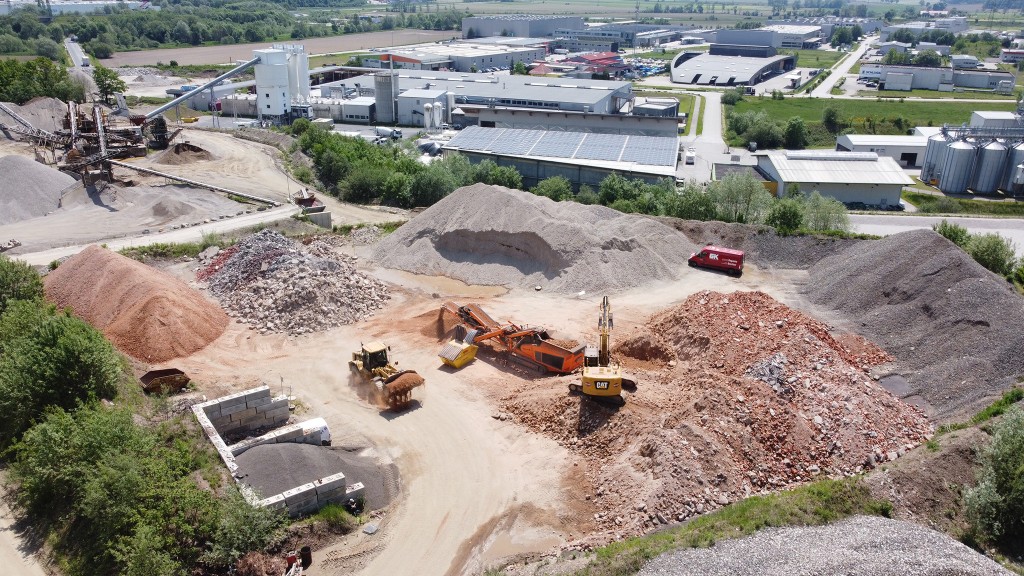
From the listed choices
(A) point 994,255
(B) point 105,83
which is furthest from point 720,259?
(B) point 105,83

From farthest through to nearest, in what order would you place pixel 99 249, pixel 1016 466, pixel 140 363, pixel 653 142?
pixel 653 142, pixel 99 249, pixel 140 363, pixel 1016 466

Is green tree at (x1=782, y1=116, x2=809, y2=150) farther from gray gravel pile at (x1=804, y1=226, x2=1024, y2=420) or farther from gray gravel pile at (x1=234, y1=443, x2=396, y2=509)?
gray gravel pile at (x1=234, y1=443, x2=396, y2=509)

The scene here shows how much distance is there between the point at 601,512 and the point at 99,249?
2511cm

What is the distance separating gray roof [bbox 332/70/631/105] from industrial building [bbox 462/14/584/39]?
79.8 meters

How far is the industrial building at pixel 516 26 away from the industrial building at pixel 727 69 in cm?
4949

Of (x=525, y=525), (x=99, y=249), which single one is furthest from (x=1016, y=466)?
(x=99, y=249)

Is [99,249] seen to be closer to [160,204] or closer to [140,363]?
[140,363]

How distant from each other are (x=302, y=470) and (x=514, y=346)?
929cm

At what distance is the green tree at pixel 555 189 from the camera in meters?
46.1

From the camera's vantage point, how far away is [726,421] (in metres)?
19.4

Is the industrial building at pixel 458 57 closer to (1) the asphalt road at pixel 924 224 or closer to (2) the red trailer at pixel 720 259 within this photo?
(1) the asphalt road at pixel 924 224

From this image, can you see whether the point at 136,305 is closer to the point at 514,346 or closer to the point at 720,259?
the point at 514,346

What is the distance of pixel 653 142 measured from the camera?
54.8 meters

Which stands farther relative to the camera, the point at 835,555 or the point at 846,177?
the point at 846,177
